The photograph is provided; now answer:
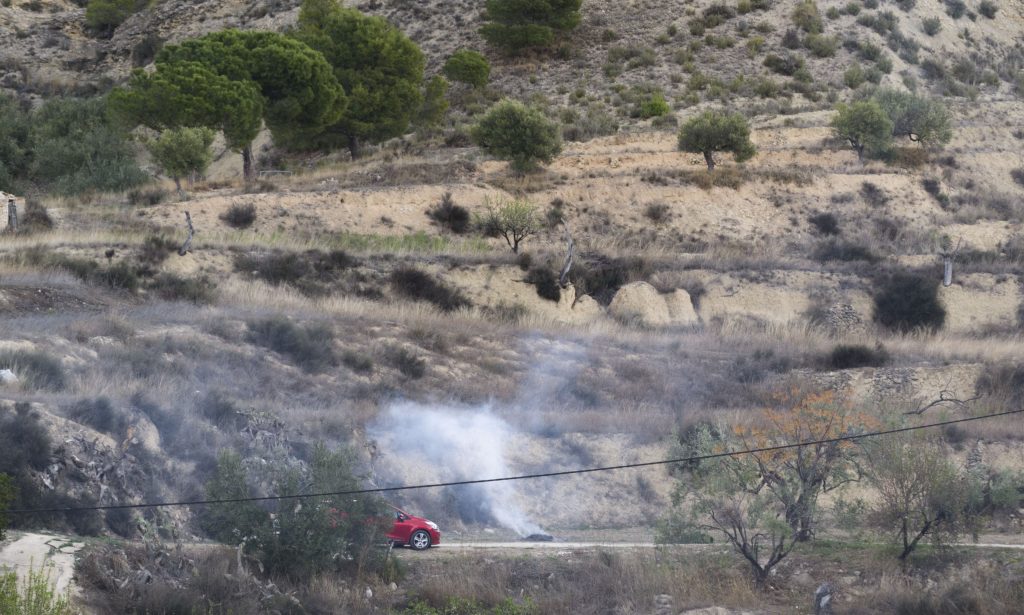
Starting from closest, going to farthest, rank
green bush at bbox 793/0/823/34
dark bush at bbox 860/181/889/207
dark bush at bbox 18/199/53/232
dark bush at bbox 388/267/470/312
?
dark bush at bbox 18/199/53/232
dark bush at bbox 388/267/470/312
dark bush at bbox 860/181/889/207
green bush at bbox 793/0/823/34

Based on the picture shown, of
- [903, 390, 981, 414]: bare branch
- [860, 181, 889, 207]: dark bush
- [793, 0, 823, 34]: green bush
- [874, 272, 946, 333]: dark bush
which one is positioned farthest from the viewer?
[793, 0, 823, 34]: green bush

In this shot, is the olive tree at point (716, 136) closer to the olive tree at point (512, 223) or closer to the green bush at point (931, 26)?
the olive tree at point (512, 223)

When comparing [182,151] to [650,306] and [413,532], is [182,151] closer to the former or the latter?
[650,306]

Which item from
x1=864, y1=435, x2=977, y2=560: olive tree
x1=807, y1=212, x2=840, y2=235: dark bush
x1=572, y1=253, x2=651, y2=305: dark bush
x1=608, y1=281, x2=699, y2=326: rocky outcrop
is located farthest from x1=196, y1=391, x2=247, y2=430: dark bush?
x1=807, y1=212, x2=840, y2=235: dark bush

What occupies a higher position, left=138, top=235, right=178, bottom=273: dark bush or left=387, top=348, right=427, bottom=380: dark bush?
left=138, top=235, right=178, bottom=273: dark bush

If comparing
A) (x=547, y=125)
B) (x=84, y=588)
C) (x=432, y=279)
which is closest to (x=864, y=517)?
(x=84, y=588)

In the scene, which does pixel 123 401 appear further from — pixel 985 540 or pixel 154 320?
pixel 985 540

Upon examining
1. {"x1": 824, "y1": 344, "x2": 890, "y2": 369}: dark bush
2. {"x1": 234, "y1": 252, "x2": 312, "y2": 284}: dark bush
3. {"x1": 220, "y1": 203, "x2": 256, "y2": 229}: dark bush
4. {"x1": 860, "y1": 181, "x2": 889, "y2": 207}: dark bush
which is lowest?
{"x1": 860, "y1": 181, "x2": 889, "y2": 207}: dark bush

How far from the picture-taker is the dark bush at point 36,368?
66.6 feet

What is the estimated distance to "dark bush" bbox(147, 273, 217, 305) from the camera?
2975 cm

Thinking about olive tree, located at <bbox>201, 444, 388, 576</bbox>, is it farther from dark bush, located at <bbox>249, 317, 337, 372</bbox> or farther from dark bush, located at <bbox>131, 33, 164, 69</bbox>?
dark bush, located at <bbox>131, 33, 164, 69</bbox>

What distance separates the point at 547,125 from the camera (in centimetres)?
4334

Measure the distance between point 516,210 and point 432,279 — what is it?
16.4 feet

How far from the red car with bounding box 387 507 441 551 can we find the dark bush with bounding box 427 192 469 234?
23.6 metres
